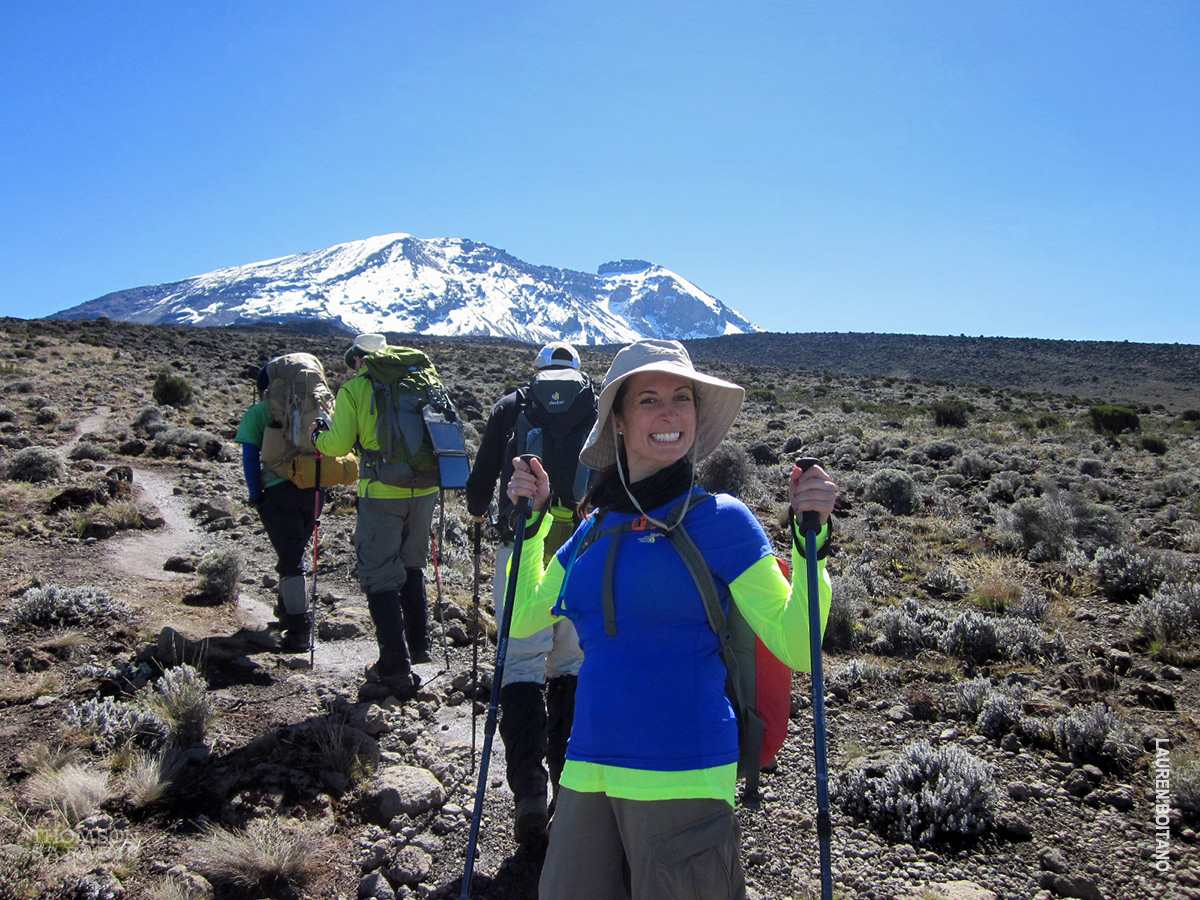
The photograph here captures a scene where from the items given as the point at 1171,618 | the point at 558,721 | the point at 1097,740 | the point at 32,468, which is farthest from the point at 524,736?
the point at 32,468

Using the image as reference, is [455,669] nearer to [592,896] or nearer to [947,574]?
[592,896]

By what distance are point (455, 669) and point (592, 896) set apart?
3.60 m

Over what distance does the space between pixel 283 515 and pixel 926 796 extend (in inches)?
168

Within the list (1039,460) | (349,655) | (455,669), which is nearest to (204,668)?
(349,655)

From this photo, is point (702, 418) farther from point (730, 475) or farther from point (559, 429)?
point (730, 475)

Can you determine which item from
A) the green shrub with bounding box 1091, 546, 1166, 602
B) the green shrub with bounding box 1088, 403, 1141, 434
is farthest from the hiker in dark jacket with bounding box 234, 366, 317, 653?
the green shrub with bounding box 1088, 403, 1141, 434

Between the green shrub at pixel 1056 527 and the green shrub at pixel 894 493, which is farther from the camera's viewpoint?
the green shrub at pixel 894 493

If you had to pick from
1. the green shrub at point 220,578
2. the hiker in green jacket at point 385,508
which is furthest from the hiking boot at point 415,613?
the green shrub at point 220,578

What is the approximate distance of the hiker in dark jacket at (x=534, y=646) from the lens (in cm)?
288

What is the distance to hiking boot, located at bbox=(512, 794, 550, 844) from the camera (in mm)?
2814

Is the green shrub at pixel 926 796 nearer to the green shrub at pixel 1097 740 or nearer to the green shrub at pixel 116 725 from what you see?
the green shrub at pixel 1097 740

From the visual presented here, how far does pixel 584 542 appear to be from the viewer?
6.32ft

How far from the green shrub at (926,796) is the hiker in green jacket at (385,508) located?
2.64 metres

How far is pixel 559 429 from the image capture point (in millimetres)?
3143
